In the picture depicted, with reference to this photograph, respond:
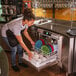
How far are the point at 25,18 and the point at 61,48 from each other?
0.68 metres

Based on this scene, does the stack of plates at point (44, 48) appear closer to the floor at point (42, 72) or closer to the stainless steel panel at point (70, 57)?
the stainless steel panel at point (70, 57)

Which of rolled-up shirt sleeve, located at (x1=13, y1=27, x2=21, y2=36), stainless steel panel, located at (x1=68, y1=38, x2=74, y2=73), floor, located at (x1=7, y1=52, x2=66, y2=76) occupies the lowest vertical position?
floor, located at (x1=7, y1=52, x2=66, y2=76)

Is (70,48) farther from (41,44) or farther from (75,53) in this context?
(41,44)

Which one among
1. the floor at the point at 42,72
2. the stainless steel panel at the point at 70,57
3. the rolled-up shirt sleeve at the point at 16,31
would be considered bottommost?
the floor at the point at 42,72

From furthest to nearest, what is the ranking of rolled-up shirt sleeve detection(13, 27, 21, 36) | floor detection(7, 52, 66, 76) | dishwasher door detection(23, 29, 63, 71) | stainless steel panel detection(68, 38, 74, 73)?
1. floor detection(7, 52, 66, 76)
2. rolled-up shirt sleeve detection(13, 27, 21, 36)
3. stainless steel panel detection(68, 38, 74, 73)
4. dishwasher door detection(23, 29, 63, 71)

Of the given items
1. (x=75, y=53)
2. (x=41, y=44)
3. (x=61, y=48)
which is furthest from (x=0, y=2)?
(x=75, y=53)

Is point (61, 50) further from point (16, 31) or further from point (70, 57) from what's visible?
point (16, 31)

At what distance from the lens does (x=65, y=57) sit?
2.02 metres

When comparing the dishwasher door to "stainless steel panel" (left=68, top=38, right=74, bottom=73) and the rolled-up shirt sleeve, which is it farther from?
the rolled-up shirt sleeve

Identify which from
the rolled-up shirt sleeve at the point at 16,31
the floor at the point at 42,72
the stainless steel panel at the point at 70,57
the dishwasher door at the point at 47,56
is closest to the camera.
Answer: the dishwasher door at the point at 47,56

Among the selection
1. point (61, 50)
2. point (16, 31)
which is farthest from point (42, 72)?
point (16, 31)

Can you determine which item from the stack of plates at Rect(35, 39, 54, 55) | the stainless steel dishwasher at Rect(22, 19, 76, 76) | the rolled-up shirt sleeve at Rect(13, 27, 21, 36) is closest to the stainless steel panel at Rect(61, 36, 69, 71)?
the stainless steel dishwasher at Rect(22, 19, 76, 76)

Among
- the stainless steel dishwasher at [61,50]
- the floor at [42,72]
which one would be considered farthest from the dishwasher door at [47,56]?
the floor at [42,72]

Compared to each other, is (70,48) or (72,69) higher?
(70,48)
